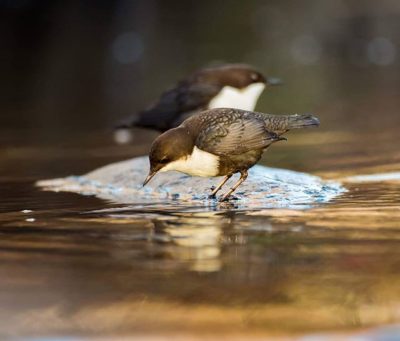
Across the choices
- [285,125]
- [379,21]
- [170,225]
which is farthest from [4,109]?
[379,21]

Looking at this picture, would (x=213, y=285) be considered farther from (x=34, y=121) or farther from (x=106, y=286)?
(x=34, y=121)

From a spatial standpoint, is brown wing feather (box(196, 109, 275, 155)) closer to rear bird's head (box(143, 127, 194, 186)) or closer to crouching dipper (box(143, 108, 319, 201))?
crouching dipper (box(143, 108, 319, 201))

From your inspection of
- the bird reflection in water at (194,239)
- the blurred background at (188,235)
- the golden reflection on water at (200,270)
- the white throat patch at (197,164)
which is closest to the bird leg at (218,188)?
the white throat patch at (197,164)

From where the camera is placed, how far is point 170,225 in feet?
18.2

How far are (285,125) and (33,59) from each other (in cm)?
2098

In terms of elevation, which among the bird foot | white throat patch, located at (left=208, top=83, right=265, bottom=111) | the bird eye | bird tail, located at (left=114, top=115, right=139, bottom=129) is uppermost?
the bird eye

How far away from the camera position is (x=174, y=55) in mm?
27297

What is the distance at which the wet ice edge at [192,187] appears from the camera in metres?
6.52

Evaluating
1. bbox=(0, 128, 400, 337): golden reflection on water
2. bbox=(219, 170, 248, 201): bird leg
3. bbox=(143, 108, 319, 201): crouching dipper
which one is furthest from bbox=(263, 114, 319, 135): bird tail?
bbox=(0, 128, 400, 337): golden reflection on water

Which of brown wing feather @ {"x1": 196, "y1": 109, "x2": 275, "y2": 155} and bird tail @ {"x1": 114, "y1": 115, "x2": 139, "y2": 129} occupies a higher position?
bird tail @ {"x1": 114, "y1": 115, "x2": 139, "y2": 129}

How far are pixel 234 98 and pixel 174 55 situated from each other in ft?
60.3

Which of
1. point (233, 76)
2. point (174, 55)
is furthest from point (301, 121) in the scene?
point (174, 55)

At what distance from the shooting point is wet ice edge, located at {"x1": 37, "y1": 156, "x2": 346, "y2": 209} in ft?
21.4

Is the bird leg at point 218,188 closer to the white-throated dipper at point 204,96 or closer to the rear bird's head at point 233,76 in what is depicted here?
the white-throated dipper at point 204,96
